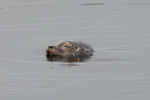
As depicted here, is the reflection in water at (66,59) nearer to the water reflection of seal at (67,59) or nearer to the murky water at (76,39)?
the water reflection of seal at (67,59)

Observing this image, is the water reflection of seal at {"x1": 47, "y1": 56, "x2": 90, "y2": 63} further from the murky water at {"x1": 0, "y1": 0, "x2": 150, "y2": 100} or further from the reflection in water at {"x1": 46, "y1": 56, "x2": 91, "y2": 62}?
the murky water at {"x1": 0, "y1": 0, "x2": 150, "y2": 100}

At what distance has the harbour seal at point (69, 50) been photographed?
15.8m

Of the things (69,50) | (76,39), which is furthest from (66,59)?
(76,39)

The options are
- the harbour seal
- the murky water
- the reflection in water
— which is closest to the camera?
the murky water

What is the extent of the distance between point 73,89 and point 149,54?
4.10m

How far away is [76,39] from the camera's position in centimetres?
1828

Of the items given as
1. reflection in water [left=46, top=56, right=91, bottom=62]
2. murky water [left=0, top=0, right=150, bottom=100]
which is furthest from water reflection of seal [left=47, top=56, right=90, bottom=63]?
murky water [left=0, top=0, right=150, bottom=100]

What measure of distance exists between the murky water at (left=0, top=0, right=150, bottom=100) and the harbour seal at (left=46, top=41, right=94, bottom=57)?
0.82ft

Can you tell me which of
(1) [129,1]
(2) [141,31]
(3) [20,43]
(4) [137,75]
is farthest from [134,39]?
(1) [129,1]

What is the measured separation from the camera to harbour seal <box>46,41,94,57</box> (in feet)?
51.7

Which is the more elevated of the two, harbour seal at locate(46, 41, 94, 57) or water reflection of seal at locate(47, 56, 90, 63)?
harbour seal at locate(46, 41, 94, 57)

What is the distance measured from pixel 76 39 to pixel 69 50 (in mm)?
2461

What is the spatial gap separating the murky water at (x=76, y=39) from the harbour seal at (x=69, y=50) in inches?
9.9

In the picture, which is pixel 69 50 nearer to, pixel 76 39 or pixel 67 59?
pixel 67 59
